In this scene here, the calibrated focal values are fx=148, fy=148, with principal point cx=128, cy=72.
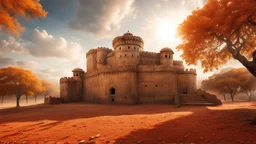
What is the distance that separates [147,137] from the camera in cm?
750

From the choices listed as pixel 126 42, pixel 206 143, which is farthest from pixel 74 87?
pixel 206 143

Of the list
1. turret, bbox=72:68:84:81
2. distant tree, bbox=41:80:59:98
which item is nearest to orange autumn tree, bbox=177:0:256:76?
turret, bbox=72:68:84:81

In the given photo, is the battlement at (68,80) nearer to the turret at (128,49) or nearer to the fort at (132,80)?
the fort at (132,80)

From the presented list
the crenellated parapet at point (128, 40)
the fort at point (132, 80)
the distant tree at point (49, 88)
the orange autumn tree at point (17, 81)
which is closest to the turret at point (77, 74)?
the fort at point (132, 80)

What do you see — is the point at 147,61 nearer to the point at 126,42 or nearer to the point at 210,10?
the point at 126,42

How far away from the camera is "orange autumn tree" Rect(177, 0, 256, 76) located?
11.0 metres

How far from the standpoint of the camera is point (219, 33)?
13.1 m

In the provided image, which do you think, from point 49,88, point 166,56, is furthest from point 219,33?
point 49,88

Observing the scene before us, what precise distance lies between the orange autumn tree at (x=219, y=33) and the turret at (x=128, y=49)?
709 inches

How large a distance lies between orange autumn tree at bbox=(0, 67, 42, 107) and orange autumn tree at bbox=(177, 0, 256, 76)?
114 feet

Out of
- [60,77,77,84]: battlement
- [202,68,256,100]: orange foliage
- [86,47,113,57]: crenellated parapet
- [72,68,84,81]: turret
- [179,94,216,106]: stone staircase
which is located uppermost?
[86,47,113,57]: crenellated parapet

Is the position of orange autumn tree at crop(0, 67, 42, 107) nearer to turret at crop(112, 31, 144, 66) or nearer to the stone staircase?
turret at crop(112, 31, 144, 66)

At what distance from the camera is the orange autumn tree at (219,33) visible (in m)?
11.0

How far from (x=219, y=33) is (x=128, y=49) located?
2295cm
